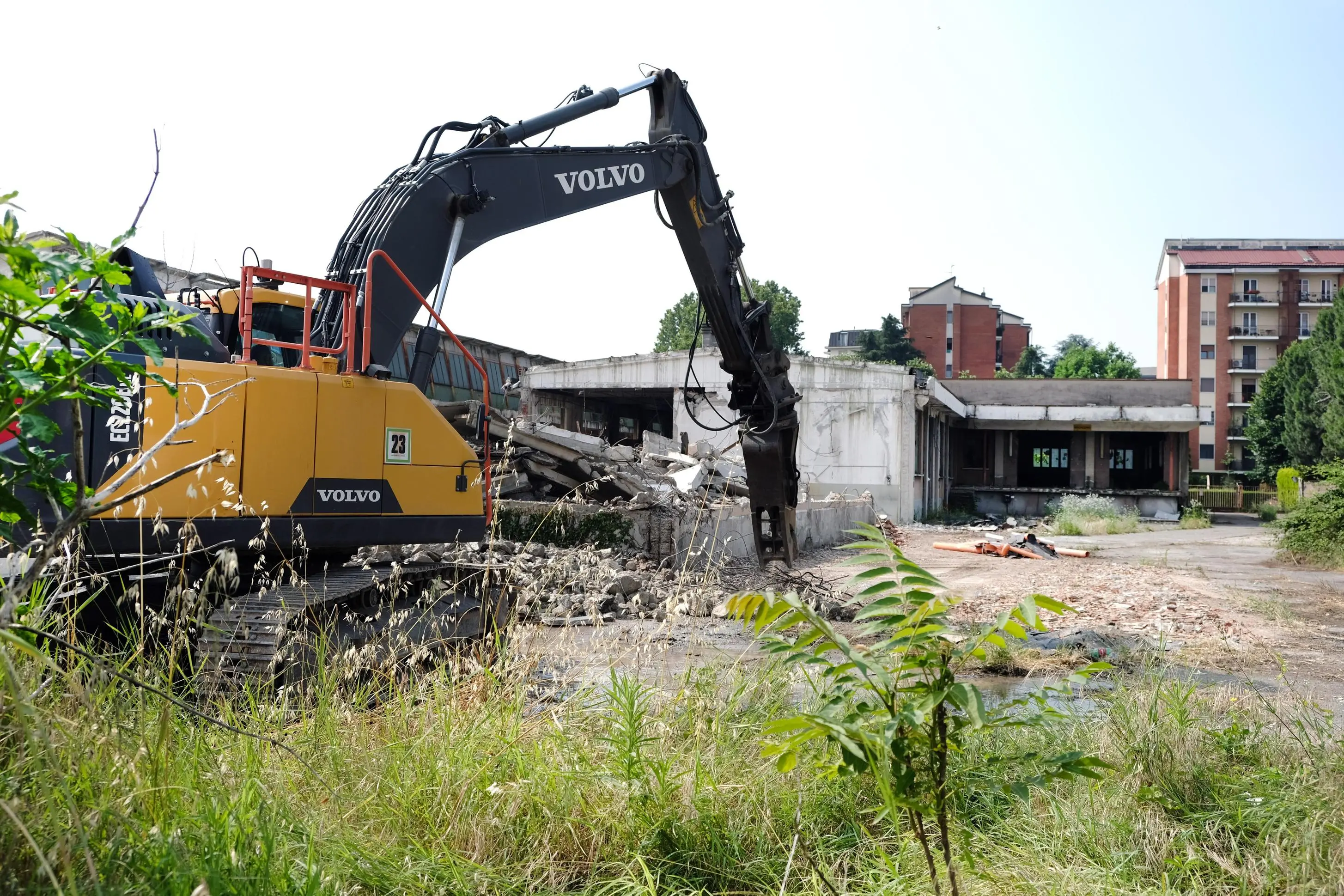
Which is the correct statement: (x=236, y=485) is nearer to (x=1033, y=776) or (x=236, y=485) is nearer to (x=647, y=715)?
(x=647, y=715)

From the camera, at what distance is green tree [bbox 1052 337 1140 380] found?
3383 inches

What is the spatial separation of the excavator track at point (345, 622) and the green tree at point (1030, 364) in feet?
284

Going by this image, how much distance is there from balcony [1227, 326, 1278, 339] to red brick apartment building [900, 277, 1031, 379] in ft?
59.1

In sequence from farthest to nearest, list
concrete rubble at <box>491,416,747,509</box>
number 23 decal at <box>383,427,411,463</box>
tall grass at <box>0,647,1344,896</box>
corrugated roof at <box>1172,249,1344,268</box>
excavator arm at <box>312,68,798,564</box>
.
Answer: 1. corrugated roof at <box>1172,249,1344,268</box>
2. concrete rubble at <box>491,416,747,509</box>
3. excavator arm at <box>312,68,798,564</box>
4. number 23 decal at <box>383,427,411,463</box>
5. tall grass at <box>0,647,1344,896</box>

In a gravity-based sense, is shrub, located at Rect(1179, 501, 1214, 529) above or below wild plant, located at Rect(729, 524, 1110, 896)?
below

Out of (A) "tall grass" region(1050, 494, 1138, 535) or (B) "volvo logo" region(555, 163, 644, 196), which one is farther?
(A) "tall grass" region(1050, 494, 1138, 535)

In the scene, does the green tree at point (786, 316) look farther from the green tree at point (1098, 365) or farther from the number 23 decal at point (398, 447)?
the number 23 decal at point (398, 447)

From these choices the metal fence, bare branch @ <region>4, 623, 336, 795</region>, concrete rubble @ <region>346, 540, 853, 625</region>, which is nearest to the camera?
bare branch @ <region>4, 623, 336, 795</region>

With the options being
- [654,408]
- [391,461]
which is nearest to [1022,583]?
[391,461]

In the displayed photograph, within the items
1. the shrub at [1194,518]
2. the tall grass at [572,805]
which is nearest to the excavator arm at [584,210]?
the tall grass at [572,805]

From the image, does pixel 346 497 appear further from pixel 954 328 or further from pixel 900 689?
pixel 954 328

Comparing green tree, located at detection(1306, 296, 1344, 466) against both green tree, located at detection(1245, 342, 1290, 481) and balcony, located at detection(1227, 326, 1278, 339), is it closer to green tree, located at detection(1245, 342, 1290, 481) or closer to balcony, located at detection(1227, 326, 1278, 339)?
green tree, located at detection(1245, 342, 1290, 481)

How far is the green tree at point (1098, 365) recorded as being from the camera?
8594cm

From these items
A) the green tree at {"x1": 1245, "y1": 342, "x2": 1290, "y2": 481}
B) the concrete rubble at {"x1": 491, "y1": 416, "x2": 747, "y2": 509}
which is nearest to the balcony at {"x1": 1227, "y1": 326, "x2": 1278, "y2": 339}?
the green tree at {"x1": 1245, "y1": 342, "x2": 1290, "y2": 481}
